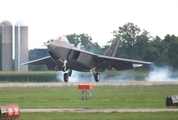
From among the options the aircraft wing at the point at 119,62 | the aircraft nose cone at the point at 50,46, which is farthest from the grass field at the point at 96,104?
the aircraft wing at the point at 119,62

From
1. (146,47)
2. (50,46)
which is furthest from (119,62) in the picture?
(146,47)

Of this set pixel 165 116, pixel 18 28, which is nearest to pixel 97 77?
pixel 165 116

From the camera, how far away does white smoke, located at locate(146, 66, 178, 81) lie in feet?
176

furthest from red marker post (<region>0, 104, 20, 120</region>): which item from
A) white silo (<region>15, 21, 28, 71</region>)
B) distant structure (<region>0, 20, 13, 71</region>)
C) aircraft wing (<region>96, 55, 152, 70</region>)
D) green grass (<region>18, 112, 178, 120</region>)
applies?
white silo (<region>15, 21, 28, 71</region>)

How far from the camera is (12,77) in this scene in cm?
6059

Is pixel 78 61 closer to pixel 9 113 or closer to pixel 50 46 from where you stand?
pixel 50 46

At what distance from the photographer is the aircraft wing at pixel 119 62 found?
50.4 m

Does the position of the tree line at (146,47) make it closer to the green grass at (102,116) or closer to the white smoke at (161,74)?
the white smoke at (161,74)

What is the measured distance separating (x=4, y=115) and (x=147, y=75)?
3734cm

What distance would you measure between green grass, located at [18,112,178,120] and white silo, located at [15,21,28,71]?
262ft

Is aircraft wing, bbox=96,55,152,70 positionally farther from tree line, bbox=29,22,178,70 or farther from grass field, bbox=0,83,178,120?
grass field, bbox=0,83,178,120

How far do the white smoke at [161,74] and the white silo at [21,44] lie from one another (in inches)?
1912

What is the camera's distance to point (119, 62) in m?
50.8

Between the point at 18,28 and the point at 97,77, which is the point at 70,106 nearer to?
the point at 97,77
